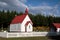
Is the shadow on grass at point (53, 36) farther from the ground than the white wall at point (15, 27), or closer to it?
closer to it

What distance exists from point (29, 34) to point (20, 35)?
2.45 m

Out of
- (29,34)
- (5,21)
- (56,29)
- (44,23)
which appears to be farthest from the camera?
(44,23)

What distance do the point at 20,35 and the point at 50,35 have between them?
7629mm

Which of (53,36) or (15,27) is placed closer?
(53,36)

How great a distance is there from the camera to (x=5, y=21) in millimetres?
67188

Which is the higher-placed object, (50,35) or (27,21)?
(27,21)

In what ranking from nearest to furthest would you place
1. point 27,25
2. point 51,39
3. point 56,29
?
point 51,39
point 27,25
point 56,29

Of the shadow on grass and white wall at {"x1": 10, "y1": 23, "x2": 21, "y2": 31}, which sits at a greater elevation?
white wall at {"x1": 10, "y1": 23, "x2": 21, "y2": 31}

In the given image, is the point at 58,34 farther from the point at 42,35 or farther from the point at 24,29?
the point at 24,29

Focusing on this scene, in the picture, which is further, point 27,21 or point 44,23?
point 44,23

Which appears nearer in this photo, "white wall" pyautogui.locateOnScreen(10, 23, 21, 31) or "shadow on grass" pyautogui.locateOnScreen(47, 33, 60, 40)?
"shadow on grass" pyautogui.locateOnScreen(47, 33, 60, 40)

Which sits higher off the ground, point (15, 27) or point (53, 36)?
point (15, 27)

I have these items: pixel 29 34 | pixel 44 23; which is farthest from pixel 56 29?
pixel 44 23

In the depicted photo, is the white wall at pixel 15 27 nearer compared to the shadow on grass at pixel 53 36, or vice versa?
the shadow on grass at pixel 53 36
